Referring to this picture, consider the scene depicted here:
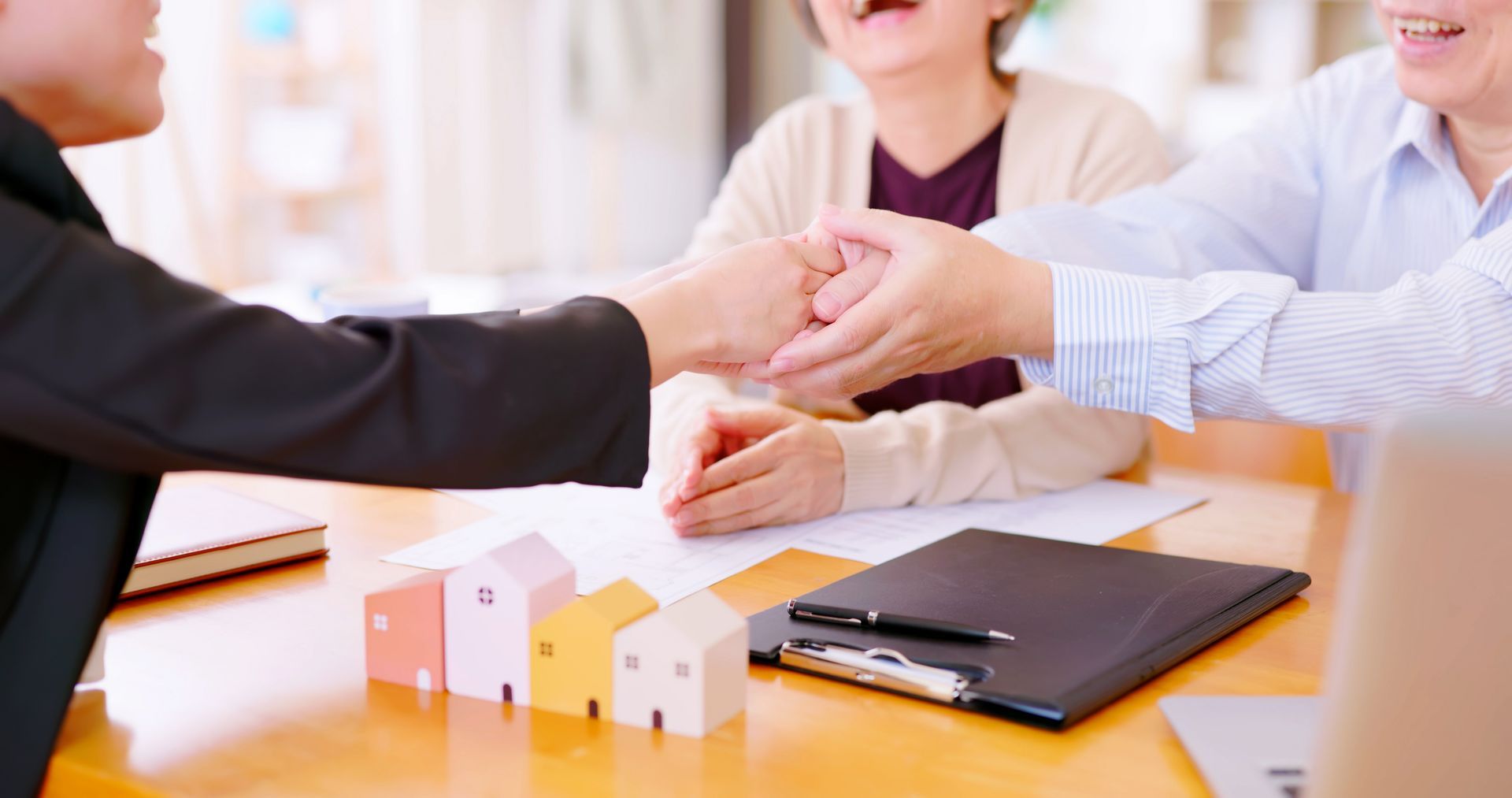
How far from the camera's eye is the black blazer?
67 cm

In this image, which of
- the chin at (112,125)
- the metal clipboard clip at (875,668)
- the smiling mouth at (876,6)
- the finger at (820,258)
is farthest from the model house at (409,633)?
the smiling mouth at (876,6)

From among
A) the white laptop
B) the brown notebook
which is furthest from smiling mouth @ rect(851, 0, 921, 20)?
the white laptop

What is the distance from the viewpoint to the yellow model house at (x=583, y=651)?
2.62 feet

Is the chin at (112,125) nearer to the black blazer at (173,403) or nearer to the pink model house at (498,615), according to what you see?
the black blazer at (173,403)

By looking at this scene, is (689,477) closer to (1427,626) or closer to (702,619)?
(702,619)

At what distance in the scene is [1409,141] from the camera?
1453 millimetres

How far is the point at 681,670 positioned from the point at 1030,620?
0.86ft

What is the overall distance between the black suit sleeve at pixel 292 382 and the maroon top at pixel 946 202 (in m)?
0.99

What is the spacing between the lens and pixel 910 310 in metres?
1.15

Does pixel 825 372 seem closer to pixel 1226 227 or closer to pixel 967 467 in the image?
pixel 967 467

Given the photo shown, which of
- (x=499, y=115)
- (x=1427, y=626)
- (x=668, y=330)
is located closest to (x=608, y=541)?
(x=668, y=330)

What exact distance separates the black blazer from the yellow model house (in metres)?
0.08

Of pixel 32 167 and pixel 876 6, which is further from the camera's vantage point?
pixel 876 6

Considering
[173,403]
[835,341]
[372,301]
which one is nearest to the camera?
[173,403]
